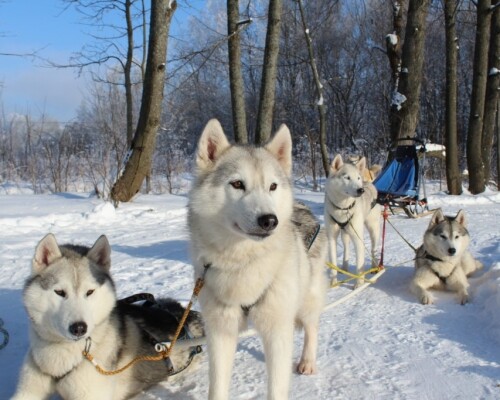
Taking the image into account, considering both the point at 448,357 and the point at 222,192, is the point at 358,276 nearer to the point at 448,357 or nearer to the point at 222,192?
the point at 448,357

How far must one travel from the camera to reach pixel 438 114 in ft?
95.5

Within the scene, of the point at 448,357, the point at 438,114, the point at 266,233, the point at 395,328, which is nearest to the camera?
the point at 266,233

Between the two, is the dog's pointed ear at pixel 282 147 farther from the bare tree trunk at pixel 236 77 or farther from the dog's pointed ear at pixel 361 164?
the bare tree trunk at pixel 236 77

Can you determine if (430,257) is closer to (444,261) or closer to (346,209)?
(444,261)

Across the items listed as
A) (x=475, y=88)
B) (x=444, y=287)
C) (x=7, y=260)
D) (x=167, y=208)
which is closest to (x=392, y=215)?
(x=167, y=208)

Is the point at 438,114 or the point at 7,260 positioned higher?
the point at 438,114

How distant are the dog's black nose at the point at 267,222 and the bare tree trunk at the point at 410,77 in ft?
30.8

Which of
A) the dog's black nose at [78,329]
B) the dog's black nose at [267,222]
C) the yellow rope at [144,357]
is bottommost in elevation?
the yellow rope at [144,357]

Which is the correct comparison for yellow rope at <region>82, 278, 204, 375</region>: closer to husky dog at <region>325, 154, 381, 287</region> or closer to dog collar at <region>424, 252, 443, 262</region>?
husky dog at <region>325, 154, 381, 287</region>

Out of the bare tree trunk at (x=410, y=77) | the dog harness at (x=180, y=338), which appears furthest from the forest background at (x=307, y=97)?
the dog harness at (x=180, y=338)

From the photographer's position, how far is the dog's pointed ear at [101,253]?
263cm

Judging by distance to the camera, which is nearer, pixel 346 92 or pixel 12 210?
pixel 12 210

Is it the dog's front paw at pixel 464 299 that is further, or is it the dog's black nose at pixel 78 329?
the dog's front paw at pixel 464 299

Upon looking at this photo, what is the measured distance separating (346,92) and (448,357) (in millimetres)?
28745
